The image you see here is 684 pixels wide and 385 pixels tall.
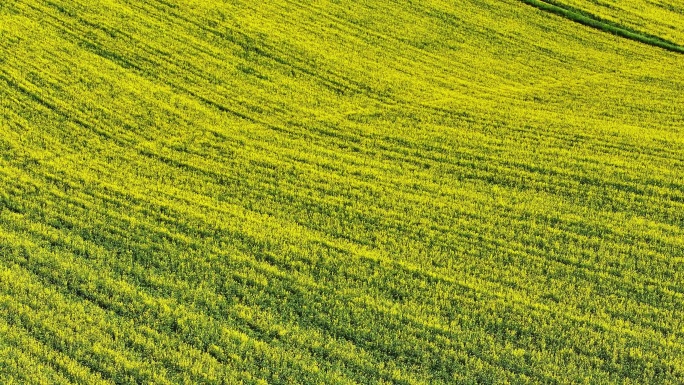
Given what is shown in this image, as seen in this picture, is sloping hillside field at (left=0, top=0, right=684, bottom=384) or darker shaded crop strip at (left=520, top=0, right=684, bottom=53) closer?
sloping hillside field at (left=0, top=0, right=684, bottom=384)

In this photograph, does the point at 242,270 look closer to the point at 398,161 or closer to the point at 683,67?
the point at 398,161

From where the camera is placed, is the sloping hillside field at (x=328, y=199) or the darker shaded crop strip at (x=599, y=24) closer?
the sloping hillside field at (x=328, y=199)

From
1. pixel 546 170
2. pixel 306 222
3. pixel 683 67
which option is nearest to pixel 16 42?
pixel 306 222

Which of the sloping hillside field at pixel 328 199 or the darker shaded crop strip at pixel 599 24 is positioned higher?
the darker shaded crop strip at pixel 599 24

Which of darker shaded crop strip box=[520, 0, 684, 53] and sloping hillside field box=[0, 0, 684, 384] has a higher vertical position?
darker shaded crop strip box=[520, 0, 684, 53]

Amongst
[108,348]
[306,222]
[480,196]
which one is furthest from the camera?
[480,196]
